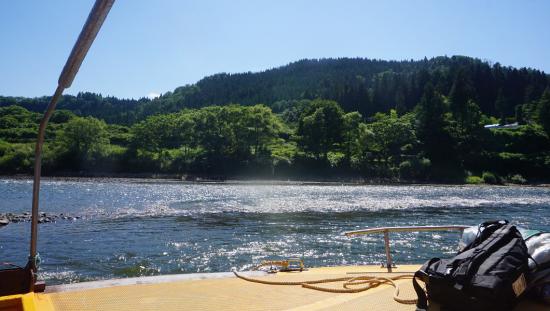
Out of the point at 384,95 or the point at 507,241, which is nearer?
the point at 507,241

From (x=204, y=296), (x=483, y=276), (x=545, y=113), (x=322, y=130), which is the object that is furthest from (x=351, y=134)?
(x=483, y=276)

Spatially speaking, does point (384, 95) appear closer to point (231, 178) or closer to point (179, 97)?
point (231, 178)

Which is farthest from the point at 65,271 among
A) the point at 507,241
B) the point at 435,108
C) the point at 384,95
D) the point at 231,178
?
the point at 384,95

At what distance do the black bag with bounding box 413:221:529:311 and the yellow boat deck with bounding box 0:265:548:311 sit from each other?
15.5 inches

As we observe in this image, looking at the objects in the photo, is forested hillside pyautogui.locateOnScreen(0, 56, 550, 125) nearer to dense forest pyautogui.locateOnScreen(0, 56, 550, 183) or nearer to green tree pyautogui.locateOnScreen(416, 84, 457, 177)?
green tree pyautogui.locateOnScreen(416, 84, 457, 177)

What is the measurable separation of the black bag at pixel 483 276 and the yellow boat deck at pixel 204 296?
1.29ft

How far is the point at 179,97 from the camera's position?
609ft

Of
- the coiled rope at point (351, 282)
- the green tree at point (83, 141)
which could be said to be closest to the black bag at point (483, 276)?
the coiled rope at point (351, 282)

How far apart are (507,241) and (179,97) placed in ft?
618

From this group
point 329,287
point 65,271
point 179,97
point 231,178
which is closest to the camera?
point 329,287

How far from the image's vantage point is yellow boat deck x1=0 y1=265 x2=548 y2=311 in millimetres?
4027

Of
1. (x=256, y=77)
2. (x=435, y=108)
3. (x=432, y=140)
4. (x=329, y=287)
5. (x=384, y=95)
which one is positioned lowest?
(x=329, y=287)

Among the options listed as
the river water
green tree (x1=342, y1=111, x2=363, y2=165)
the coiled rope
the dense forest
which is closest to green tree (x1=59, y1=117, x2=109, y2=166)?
the dense forest

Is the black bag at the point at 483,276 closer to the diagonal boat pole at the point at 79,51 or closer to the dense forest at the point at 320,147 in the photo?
the diagonal boat pole at the point at 79,51
